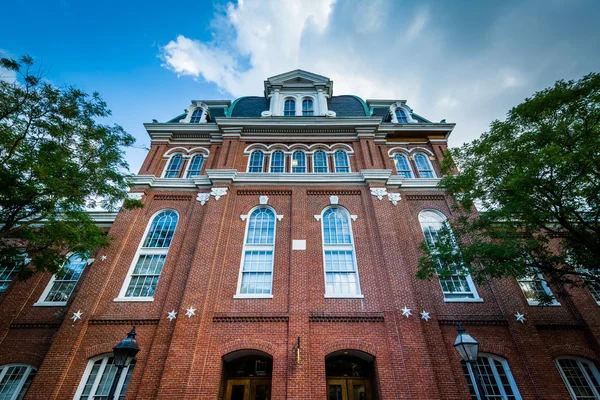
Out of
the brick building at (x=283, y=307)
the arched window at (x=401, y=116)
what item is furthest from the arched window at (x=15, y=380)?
the arched window at (x=401, y=116)

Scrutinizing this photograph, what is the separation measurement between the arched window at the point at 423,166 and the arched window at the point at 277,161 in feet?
27.3

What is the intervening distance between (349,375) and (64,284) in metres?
13.5

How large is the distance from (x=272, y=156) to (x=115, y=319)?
11.3 metres

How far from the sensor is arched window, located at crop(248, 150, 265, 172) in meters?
16.7

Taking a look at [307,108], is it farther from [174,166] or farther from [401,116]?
[174,166]

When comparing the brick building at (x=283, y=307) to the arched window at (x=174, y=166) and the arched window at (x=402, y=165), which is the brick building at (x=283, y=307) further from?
the arched window at (x=174, y=166)

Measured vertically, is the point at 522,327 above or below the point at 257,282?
below

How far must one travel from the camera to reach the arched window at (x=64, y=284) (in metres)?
12.5

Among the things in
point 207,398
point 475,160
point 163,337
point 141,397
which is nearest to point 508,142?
point 475,160

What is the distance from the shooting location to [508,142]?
9.93m

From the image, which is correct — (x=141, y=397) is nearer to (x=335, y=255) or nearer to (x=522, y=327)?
(x=335, y=255)

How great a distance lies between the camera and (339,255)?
13.1 m

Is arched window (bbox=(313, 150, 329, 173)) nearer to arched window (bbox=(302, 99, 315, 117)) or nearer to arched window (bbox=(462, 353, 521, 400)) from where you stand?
arched window (bbox=(302, 99, 315, 117))

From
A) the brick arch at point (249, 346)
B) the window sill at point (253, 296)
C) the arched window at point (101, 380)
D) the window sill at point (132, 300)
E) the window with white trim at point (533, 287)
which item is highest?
the window with white trim at point (533, 287)
